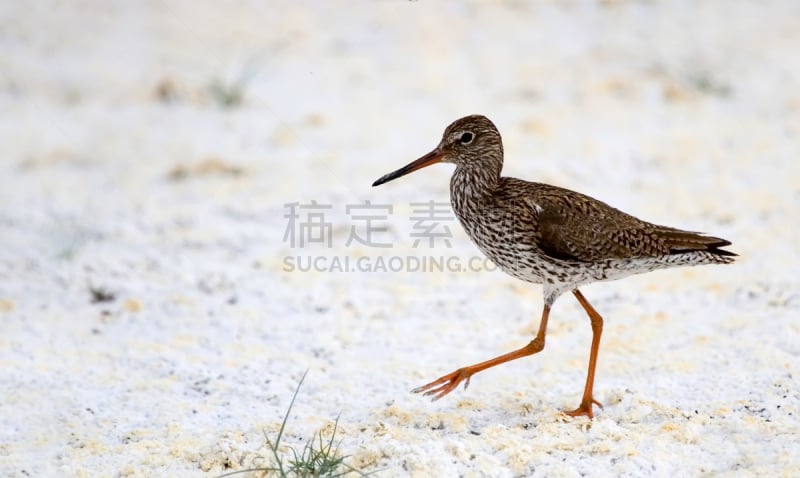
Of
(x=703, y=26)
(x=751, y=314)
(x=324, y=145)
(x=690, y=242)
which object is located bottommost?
(x=751, y=314)

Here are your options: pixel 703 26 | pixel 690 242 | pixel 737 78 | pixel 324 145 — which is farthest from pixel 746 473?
pixel 703 26

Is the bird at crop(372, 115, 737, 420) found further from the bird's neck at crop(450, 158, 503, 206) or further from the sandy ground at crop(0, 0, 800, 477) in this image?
the sandy ground at crop(0, 0, 800, 477)

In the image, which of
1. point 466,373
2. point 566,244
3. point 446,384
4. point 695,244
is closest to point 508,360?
point 466,373

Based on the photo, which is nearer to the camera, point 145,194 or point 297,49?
point 145,194

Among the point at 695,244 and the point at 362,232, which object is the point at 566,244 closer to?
the point at 695,244

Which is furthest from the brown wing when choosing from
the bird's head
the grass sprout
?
the grass sprout

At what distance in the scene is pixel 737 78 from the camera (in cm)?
948

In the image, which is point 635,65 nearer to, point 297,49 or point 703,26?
point 703,26

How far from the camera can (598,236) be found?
16.2 feet

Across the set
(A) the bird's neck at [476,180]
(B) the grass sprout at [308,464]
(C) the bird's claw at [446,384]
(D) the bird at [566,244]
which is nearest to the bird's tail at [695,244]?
(D) the bird at [566,244]

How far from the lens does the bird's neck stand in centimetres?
528

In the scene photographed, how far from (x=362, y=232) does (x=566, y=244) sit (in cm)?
275

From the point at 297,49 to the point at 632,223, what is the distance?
6179mm

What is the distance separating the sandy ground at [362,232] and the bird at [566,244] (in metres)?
0.28
